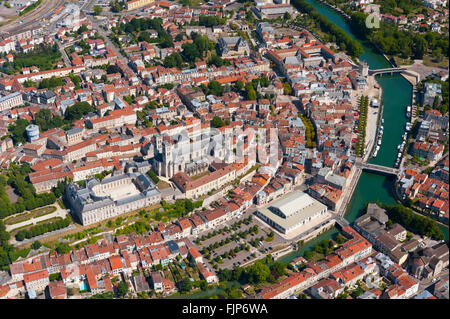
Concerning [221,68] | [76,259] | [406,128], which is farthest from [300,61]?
[76,259]

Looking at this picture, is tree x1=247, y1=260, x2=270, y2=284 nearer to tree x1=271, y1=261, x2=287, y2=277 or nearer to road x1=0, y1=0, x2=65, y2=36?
tree x1=271, y1=261, x2=287, y2=277

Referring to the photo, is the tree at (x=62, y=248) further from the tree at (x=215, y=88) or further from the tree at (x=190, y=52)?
the tree at (x=190, y=52)

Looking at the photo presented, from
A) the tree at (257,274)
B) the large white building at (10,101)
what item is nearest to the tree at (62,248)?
the tree at (257,274)

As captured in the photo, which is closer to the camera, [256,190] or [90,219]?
[90,219]

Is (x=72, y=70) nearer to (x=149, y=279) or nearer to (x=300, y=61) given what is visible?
(x=300, y=61)

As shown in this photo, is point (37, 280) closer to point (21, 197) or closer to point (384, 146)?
Result: point (21, 197)
